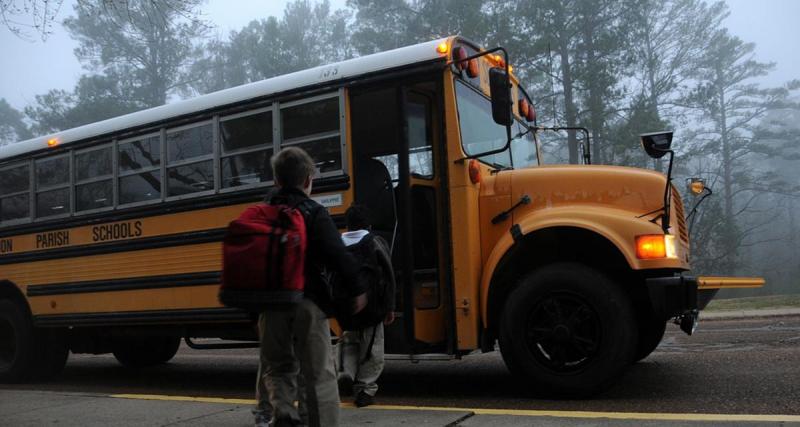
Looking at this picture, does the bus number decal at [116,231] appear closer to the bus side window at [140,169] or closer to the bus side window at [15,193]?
the bus side window at [140,169]

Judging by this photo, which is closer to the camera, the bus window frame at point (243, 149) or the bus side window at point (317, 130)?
the bus side window at point (317, 130)

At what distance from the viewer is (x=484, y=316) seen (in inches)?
200

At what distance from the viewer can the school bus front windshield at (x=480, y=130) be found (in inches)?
213

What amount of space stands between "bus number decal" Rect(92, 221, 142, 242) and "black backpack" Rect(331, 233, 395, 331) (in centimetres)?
298

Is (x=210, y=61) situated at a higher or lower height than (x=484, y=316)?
higher

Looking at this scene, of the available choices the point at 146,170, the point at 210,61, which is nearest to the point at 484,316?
the point at 146,170

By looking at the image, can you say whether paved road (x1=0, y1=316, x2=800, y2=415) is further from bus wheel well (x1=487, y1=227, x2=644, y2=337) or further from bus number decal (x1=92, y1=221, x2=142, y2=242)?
bus number decal (x1=92, y1=221, x2=142, y2=242)

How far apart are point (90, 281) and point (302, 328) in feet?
14.2

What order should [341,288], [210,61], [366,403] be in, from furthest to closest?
[210,61] < [366,403] < [341,288]

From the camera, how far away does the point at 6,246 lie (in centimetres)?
778

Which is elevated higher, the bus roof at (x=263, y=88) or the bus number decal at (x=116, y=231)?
the bus roof at (x=263, y=88)

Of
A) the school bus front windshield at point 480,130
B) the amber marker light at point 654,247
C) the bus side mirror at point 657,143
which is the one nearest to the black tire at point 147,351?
the school bus front windshield at point 480,130

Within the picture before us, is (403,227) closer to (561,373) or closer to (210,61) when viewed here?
(561,373)

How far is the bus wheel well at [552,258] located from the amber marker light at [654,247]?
163mm
